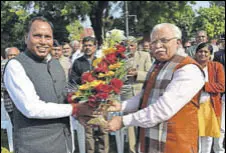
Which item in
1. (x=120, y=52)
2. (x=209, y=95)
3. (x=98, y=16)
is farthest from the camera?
(x=98, y=16)

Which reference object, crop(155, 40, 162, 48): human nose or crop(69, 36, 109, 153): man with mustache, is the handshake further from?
crop(69, 36, 109, 153): man with mustache

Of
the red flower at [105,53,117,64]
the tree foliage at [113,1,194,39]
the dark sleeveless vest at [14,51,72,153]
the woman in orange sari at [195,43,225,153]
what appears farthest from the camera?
the tree foliage at [113,1,194,39]

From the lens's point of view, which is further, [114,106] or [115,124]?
[114,106]

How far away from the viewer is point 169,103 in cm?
327

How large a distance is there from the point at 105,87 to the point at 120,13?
2652 cm

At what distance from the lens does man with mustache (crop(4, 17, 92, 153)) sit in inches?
127

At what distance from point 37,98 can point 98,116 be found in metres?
0.56

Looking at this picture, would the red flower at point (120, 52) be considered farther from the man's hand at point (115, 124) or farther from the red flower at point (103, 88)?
the man's hand at point (115, 124)

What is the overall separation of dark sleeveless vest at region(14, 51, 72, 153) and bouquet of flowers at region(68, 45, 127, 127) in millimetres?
189

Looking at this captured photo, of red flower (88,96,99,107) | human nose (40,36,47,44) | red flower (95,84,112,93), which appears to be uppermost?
human nose (40,36,47,44)

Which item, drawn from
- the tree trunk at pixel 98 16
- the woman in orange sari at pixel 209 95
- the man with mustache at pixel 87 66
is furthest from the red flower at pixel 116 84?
the tree trunk at pixel 98 16

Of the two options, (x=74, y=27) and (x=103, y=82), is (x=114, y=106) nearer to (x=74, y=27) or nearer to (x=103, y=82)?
(x=103, y=82)

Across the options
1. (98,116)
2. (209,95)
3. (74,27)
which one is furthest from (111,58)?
(74,27)

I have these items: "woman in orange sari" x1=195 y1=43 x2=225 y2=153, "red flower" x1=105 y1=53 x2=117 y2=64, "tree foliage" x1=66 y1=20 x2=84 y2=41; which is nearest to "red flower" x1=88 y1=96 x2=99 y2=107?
"red flower" x1=105 y1=53 x2=117 y2=64
